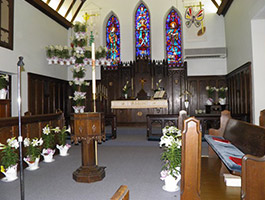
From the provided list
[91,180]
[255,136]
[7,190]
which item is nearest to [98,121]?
[91,180]

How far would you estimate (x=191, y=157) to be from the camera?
224 cm

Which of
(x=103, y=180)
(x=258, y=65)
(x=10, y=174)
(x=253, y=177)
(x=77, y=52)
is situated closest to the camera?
(x=253, y=177)

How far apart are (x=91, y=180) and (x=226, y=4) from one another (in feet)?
26.5

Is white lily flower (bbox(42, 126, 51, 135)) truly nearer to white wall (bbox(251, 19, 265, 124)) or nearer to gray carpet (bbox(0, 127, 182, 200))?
gray carpet (bbox(0, 127, 182, 200))

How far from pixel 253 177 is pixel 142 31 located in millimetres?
9214

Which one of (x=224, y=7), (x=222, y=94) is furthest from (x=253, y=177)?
(x=224, y=7)

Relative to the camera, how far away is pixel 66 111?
10.5 m

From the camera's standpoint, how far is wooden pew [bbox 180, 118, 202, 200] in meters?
2.23

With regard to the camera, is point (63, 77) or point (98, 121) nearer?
point (98, 121)

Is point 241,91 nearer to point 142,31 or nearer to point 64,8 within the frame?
point 142,31

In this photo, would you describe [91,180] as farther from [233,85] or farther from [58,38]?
[58,38]

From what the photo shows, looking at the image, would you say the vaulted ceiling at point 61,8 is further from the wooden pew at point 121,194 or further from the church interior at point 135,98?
the wooden pew at point 121,194

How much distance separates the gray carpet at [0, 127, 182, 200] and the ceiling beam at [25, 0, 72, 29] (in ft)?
18.5

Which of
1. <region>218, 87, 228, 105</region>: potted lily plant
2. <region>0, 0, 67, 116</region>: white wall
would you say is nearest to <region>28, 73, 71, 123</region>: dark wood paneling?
<region>0, 0, 67, 116</region>: white wall
